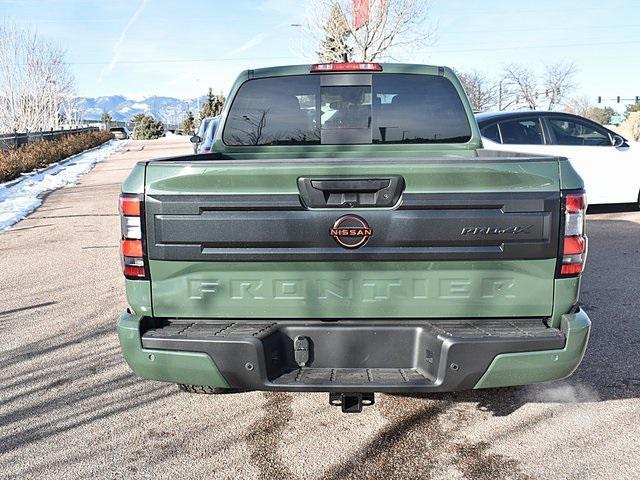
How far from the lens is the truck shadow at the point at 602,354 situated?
12.1 feet

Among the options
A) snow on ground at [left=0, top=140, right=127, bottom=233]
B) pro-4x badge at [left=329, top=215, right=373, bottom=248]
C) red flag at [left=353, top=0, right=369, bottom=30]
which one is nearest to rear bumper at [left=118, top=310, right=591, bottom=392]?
pro-4x badge at [left=329, top=215, right=373, bottom=248]

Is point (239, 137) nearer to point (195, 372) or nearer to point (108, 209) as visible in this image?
point (195, 372)

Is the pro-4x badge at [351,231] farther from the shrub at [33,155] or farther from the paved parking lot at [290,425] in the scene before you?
the shrub at [33,155]

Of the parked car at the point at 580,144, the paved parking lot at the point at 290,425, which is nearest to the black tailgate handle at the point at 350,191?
the paved parking lot at the point at 290,425

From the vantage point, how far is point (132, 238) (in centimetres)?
271

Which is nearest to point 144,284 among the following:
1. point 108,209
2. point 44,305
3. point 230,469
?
point 230,469

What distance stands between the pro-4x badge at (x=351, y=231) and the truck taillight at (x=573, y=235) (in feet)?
2.89

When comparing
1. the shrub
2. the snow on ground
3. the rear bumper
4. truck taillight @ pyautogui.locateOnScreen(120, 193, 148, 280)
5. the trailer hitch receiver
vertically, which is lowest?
the snow on ground

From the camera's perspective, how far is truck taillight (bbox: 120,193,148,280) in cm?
268

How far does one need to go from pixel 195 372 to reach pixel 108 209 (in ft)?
35.6

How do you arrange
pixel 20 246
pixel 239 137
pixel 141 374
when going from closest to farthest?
pixel 141 374, pixel 239 137, pixel 20 246

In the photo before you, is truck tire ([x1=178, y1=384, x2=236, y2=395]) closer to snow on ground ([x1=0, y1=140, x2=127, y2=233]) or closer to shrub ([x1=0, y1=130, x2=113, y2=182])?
snow on ground ([x1=0, y1=140, x2=127, y2=233])

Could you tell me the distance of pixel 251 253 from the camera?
2.65m

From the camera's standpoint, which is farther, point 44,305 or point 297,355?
point 44,305
